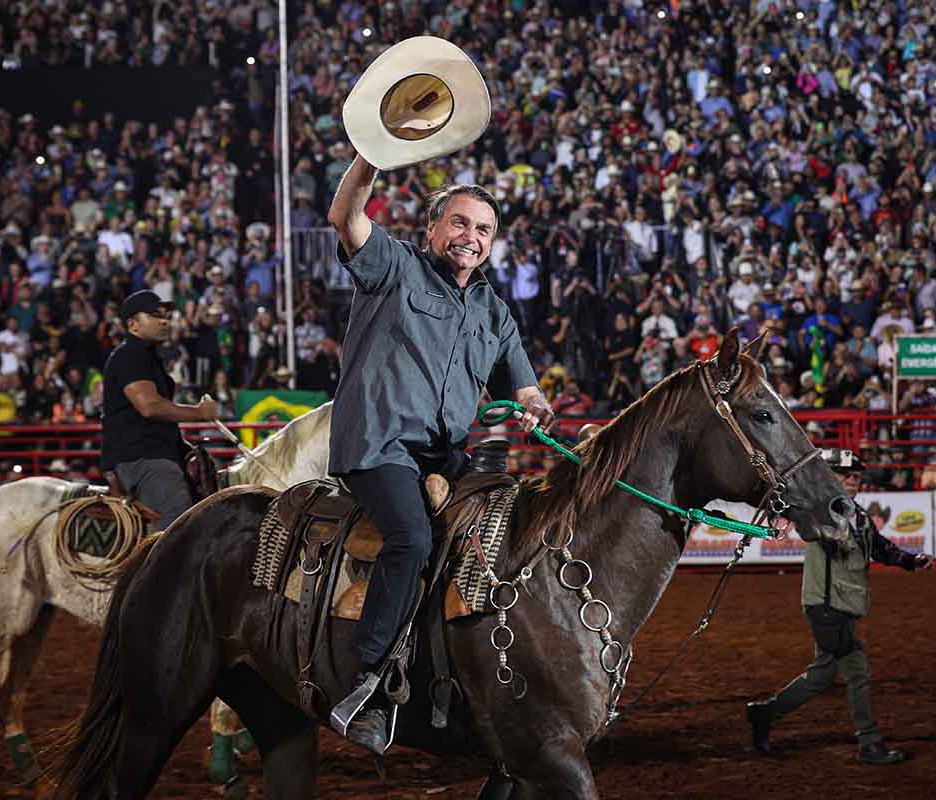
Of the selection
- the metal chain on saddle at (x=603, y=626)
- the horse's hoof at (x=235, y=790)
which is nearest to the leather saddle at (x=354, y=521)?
the metal chain on saddle at (x=603, y=626)

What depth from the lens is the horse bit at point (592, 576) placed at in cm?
395

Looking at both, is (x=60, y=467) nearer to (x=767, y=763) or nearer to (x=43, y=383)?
(x=43, y=383)

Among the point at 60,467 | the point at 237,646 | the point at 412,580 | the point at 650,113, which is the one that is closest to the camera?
the point at 412,580

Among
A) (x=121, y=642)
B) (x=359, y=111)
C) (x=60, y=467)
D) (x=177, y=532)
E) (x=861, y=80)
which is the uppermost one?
(x=861, y=80)

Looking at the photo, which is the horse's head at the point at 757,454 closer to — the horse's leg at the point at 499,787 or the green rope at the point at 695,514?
the green rope at the point at 695,514

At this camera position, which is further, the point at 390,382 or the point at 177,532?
the point at 177,532

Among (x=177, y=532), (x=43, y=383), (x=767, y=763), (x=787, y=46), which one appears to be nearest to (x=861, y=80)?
(x=787, y=46)

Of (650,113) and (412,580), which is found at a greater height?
(650,113)

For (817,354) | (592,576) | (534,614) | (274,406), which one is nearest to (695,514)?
(592,576)

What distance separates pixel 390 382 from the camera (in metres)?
4.13

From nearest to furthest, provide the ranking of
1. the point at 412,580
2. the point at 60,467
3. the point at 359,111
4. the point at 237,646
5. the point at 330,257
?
the point at 359,111 → the point at 412,580 → the point at 237,646 → the point at 60,467 → the point at 330,257

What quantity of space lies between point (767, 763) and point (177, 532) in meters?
3.73

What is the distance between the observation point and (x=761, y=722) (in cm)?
695

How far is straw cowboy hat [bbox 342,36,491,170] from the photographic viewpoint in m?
3.69
